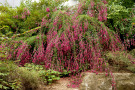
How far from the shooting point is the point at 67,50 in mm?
3260

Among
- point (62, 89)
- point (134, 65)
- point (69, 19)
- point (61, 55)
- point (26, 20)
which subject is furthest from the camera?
point (26, 20)

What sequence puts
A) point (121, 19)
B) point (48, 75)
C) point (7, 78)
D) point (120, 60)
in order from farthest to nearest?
point (121, 19) → point (120, 60) → point (48, 75) → point (7, 78)

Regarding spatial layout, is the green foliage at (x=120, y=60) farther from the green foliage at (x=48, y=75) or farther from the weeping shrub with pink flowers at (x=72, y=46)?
the green foliage at (x=48, y=75)

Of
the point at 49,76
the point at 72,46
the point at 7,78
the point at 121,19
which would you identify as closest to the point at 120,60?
the point at 72,46

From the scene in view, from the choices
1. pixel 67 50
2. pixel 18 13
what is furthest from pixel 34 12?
pixel 67 50

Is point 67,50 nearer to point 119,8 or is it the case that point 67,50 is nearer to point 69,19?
point 69,19

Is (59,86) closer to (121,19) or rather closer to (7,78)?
(7,78)

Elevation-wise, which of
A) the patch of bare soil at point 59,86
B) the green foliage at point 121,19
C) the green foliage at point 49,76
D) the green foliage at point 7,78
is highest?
the green foliage at point 121,19

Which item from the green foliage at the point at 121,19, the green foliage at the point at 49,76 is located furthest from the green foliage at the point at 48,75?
the green foliage at the point at 121,19

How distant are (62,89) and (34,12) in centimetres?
280

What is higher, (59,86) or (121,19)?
(121,19)

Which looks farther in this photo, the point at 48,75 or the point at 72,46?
the point at 72,46

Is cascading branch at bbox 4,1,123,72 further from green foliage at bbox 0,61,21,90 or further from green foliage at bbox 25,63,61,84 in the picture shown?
green foliage at bbox 0,61,21,90

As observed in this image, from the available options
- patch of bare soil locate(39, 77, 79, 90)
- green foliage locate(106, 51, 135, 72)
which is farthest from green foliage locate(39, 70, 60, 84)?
green foliage locate(106, 51, 135, 72)
